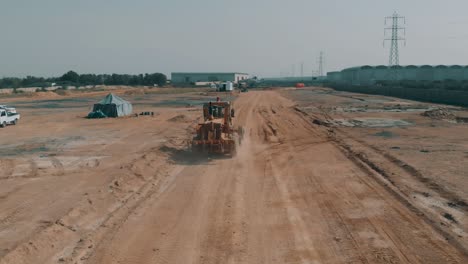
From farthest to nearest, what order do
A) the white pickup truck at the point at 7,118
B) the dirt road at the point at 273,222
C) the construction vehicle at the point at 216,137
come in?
the white pickup truck at the point at 7,118 → the construction vehicle at the point at 216,137 → the dirt road at the point at 273,222

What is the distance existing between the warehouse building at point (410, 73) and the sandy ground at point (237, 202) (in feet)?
304

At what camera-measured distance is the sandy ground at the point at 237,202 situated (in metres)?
9.80

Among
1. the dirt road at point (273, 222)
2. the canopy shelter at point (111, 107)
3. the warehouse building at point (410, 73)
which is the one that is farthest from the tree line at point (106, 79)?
the dirt road at point (273, 222)

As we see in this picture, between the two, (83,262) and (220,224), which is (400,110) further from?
(83,262)

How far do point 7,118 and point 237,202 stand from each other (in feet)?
93.6

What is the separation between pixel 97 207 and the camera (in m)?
13.1

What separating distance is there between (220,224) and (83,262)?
11.5 feet

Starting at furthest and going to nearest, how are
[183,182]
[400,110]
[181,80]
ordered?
[181,80], [400,110], [183,182]

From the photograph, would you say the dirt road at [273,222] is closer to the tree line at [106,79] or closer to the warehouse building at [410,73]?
the warehouse building at [410,73]

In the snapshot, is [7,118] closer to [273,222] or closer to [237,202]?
[237,202]

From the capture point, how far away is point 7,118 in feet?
118

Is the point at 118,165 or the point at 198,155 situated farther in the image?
the point at 198,155

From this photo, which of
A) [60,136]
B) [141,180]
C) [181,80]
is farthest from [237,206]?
[181,80]

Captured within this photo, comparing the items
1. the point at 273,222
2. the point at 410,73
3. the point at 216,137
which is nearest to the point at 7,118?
the point at 216,137
